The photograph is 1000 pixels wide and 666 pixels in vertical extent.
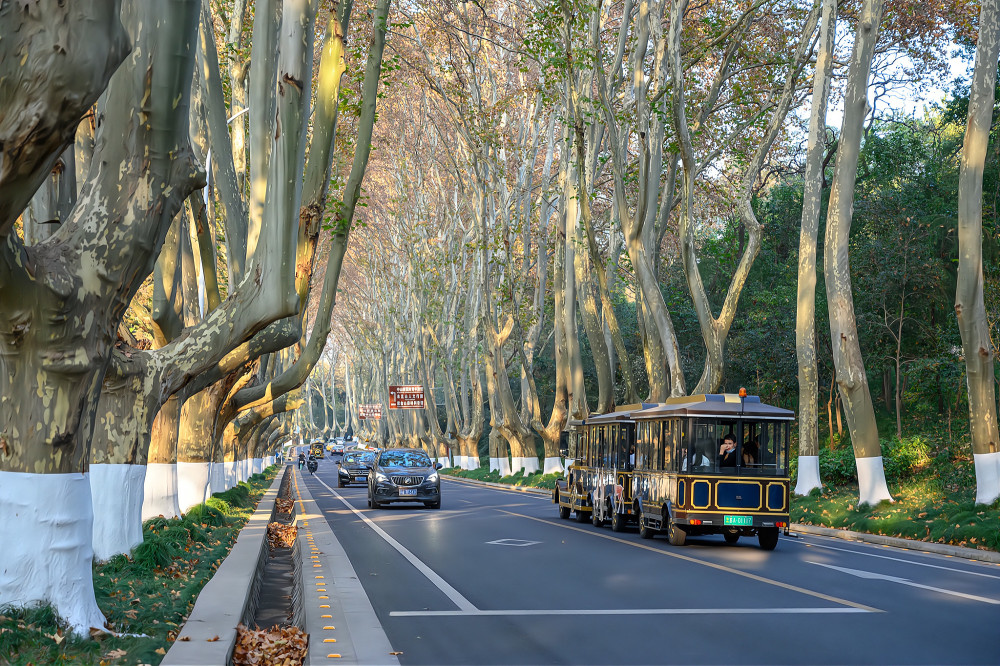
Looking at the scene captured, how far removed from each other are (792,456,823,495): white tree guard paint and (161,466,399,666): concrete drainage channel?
1247 centimetres

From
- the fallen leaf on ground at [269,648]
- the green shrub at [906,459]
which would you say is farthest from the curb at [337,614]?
the green shrub at [906,459]

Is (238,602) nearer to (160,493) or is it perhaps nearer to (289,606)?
(289,606)

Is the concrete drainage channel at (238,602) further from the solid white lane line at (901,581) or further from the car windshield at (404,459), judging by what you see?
the car windshield at (404,459)

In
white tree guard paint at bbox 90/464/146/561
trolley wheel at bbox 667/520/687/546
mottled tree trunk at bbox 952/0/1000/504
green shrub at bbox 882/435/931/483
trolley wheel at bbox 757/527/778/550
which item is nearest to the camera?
white tree guard paint at bbox 90/464/146/561

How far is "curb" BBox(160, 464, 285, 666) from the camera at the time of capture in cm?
742

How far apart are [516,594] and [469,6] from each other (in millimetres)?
29084

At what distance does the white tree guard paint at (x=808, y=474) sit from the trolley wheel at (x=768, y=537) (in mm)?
8040

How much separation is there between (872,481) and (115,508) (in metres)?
15.6

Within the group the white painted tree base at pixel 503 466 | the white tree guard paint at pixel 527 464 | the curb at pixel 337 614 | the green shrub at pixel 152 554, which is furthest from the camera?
the white painted tree base at pixel 503 466

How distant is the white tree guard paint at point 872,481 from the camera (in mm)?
22391

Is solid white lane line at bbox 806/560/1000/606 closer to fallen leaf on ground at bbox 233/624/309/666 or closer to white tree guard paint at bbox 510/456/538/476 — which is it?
fallen leaf on ground at bbox 233/624/309/666

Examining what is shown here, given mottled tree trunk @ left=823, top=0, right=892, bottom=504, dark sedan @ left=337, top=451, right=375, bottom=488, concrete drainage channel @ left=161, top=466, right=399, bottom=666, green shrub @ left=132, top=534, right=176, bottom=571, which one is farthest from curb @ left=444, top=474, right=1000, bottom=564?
dark sedan @ left=337, top=451, right=375, bottom=488

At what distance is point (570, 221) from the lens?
1331 inches

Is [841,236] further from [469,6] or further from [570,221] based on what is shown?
[469,6]
